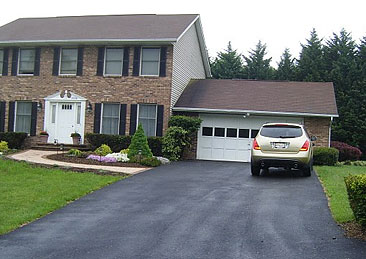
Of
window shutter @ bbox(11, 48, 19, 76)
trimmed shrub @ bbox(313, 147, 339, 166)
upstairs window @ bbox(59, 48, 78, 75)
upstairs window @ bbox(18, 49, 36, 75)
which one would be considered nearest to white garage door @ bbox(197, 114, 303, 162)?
trimmed shrub @ bbox(313, 147, 339, 166)

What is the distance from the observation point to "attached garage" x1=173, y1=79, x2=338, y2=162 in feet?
66.7

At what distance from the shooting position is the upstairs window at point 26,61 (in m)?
22.9

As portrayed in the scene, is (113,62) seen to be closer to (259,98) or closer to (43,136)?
(43,136)

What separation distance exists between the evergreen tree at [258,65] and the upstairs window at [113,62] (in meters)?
20.4

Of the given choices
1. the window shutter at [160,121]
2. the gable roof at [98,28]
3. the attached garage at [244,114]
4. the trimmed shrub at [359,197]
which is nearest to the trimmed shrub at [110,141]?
the window shutter at [160,121]

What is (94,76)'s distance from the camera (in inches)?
859

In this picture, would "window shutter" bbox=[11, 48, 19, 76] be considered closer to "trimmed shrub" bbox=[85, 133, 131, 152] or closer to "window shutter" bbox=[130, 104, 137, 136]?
"trimmed shrub" bbox=[85, 133, 131, 152]

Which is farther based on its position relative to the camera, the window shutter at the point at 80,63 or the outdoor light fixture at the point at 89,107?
the window shutter at the point at 80,63

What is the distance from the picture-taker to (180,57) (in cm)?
2227

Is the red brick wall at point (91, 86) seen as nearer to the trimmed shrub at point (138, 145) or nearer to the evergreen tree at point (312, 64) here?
the trimmed shrub at point (138, 145)

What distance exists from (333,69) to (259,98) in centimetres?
1348

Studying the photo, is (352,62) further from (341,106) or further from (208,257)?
(208,257)

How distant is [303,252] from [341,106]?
87.5 ft

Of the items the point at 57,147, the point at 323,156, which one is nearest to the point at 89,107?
the point at 57,147
